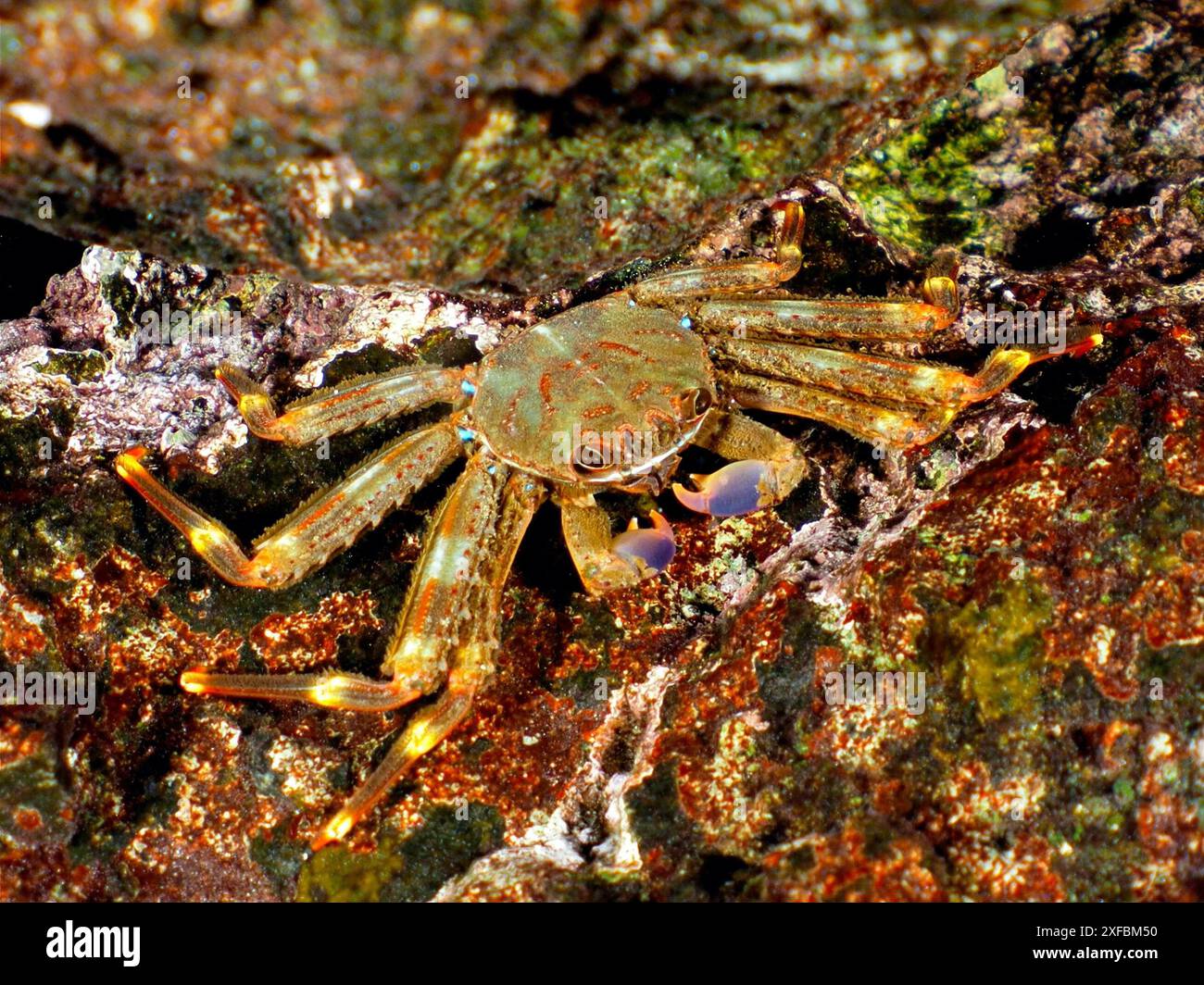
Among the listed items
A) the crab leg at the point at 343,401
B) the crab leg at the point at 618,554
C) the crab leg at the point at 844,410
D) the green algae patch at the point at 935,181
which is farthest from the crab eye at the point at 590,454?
the green algae patch at the point at 935,181

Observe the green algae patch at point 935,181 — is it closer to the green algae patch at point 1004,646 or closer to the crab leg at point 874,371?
the crab leg at point 874,371

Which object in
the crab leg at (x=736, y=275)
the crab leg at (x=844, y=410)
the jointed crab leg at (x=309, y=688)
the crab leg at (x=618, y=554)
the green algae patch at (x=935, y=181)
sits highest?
the green algae patch at (x=935, y=181)

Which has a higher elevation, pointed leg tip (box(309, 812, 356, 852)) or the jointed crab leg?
the jointed crab leg

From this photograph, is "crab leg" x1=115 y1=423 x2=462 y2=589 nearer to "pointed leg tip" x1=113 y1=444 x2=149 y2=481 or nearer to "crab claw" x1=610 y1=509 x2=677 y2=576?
"pointed leg tip" x1=113 y1=444 x2=149 y2=481

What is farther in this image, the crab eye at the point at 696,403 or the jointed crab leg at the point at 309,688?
the crab eye at the point at 696,403

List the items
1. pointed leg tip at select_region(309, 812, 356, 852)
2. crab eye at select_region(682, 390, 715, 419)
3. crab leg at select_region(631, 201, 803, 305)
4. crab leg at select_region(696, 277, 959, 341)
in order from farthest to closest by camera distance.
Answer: crab leg at select_region(631, 201, 803, 305) → crab leg at select_region(696, 277, 959, 341) → crab eye at select_region(682, 390, 715, 419) → pointed leg tip at select_region(309, 812, 356, 852)

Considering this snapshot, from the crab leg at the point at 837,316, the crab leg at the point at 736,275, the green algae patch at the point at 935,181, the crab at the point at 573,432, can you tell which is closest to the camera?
the crab at the point at 573,432

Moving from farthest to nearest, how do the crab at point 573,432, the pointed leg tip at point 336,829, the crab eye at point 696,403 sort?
the crab eye at point 696,403, the crab at point 573,432, the pointed leg tip at point 336,829

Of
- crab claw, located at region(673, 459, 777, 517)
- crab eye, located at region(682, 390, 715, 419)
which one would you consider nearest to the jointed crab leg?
crab claw, located at region(673, 459, 777, 517)

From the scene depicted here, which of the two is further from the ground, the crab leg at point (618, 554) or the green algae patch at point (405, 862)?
the crab leg at point (618, 554)
